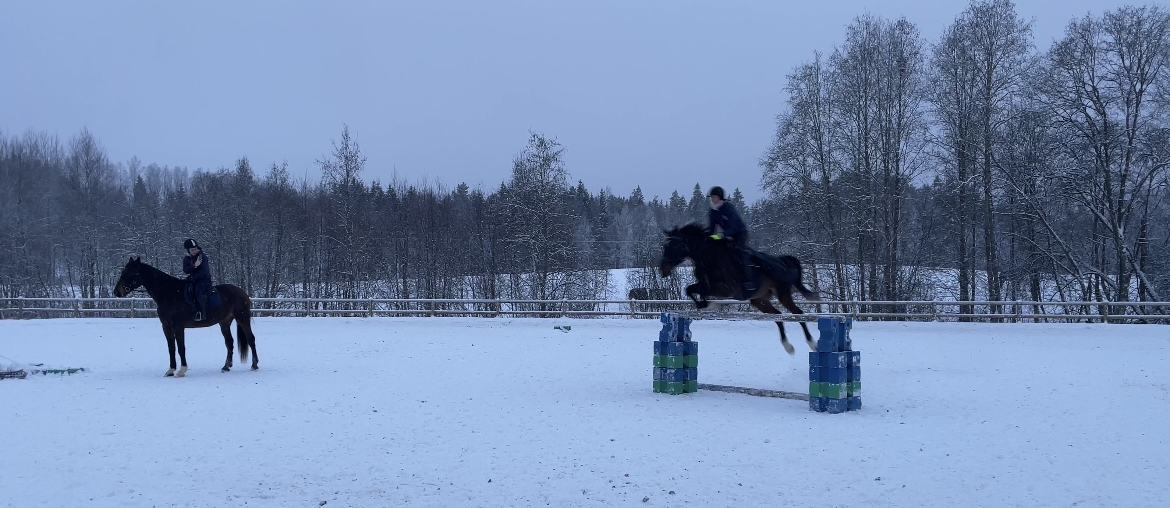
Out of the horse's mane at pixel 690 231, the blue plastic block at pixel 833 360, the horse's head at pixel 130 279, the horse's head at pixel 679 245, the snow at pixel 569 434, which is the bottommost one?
the snow at pixel 569 434

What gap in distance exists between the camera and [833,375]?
31.7 ft

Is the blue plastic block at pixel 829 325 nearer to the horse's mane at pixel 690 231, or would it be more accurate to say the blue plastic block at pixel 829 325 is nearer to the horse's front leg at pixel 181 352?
the horse's mane at pixel 690 231

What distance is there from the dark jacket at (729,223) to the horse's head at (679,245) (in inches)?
9.6

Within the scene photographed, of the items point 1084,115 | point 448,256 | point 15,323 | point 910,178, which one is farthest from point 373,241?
point 1084,115

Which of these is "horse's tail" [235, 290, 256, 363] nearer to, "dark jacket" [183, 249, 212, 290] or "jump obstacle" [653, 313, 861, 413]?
"dark jacket" [183, 249, 212, 290]

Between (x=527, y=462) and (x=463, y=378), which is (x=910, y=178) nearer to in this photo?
(x=463, y=378)

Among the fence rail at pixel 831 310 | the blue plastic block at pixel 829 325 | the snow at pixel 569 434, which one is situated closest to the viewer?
the snow at pixel 569 434

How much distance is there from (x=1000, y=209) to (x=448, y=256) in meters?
28.0

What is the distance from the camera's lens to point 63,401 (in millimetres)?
10289

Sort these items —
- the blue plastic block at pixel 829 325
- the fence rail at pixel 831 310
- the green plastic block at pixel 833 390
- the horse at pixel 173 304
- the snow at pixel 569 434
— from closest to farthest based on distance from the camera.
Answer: the snow at pixel 569 434, the green plastic block at pixel 833 390, the blue plastic block at pixel 829 325, the horse at pixel 173 304, the fence rail at pixel 831 310

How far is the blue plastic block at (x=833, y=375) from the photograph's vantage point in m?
9.66

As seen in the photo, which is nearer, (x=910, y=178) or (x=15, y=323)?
(x=15, y=323)

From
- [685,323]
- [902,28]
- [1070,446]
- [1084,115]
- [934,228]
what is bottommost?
[1070,446]

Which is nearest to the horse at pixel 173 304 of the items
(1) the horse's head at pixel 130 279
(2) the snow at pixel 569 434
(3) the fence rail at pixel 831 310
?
(1) the horse's head at pixel 130 279
